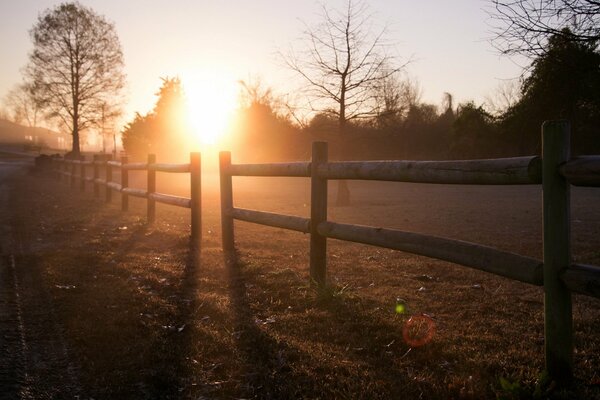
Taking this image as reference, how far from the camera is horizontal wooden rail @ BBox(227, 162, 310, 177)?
5398 millimetres

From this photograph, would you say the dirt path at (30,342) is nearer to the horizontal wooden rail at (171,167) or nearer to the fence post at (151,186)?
the horizontal wooden rail at (171,167)

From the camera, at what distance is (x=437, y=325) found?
413cm

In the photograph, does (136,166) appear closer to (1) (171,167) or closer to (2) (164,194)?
(2) (164,194)

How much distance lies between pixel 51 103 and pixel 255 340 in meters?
38.1

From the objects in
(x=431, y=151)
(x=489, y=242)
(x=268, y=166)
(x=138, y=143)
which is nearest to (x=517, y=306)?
(x=268, y=166)

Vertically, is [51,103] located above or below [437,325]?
above

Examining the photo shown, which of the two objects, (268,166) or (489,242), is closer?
(268,166)

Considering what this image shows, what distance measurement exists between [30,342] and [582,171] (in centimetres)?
371

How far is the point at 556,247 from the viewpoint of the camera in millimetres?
2836

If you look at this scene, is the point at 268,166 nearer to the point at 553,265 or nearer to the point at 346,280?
the point at 346,280

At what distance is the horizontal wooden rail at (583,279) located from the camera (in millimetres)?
2602

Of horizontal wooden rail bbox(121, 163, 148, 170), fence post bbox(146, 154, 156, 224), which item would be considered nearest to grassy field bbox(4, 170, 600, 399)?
fence post bbox(146, 154, 156, 224)

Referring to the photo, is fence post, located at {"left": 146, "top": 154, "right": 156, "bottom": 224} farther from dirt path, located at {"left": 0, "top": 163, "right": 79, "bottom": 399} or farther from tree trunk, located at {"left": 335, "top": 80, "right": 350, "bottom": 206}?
tree trunk, located at {"left": 335, "top": 80, "right": 350, "bottom": 206}

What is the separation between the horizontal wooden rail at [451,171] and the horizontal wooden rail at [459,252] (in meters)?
0.43
